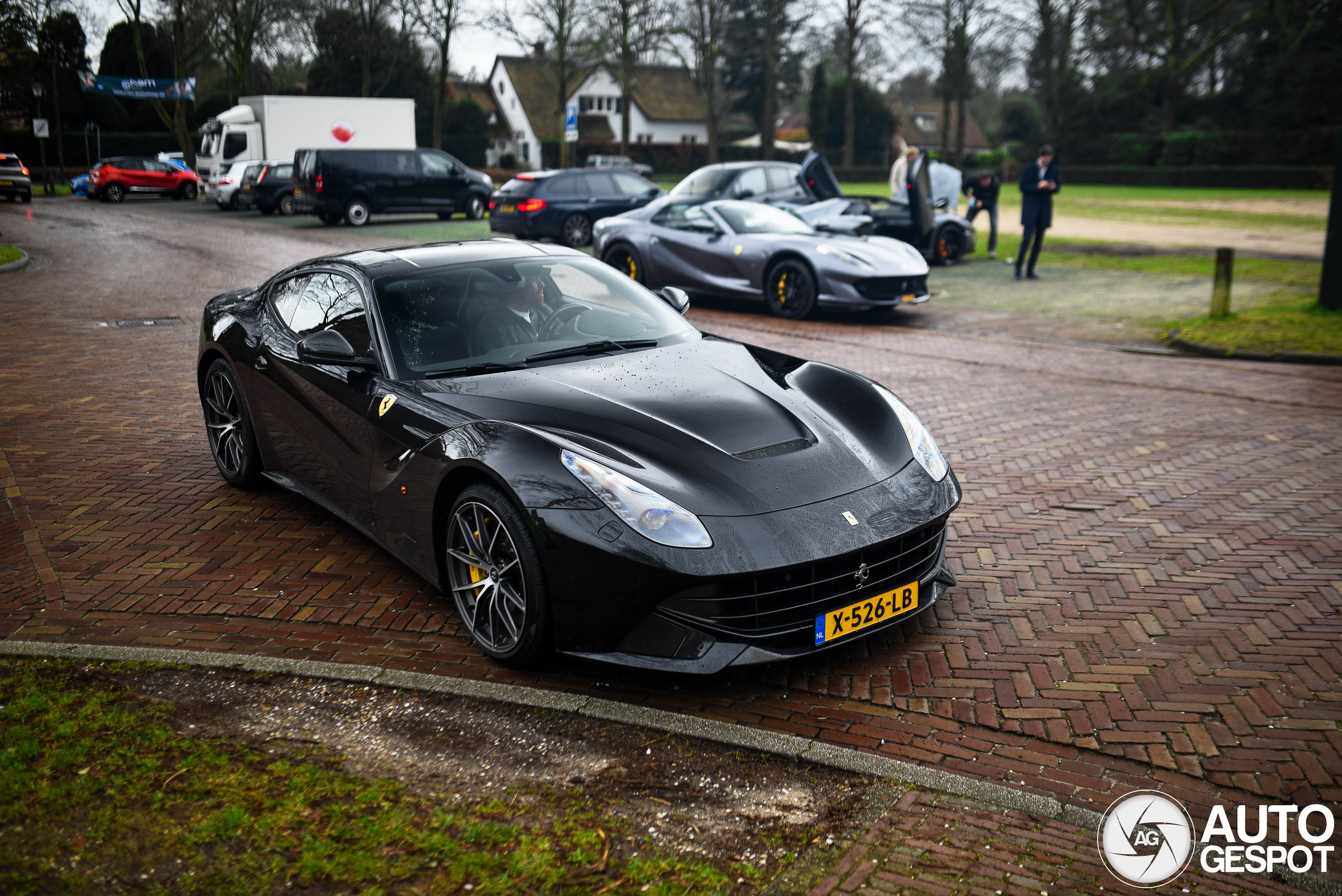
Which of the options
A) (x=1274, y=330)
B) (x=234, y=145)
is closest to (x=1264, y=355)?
(x=1274, y=330)

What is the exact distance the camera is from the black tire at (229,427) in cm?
582

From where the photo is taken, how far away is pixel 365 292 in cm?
488

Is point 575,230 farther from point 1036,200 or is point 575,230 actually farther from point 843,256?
point 843,256

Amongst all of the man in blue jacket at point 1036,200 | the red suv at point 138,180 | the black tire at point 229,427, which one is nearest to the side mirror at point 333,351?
the black tire at point 229,427

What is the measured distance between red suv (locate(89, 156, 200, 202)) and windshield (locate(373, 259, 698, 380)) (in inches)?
1503

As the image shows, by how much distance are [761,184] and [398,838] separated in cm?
1633

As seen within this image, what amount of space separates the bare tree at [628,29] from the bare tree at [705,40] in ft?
3.15

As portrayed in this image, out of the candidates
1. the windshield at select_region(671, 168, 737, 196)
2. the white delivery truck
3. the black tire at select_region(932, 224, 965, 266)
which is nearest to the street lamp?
the white delivery truck

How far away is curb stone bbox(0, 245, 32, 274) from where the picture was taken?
1716 cm

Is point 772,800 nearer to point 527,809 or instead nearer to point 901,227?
point 527,809

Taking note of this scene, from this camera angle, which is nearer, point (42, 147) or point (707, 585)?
point (707, 585)

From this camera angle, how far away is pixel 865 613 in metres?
3.79

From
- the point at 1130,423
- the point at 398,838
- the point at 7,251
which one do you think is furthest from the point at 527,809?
the point at 7,251

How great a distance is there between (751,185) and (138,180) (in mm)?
29410
